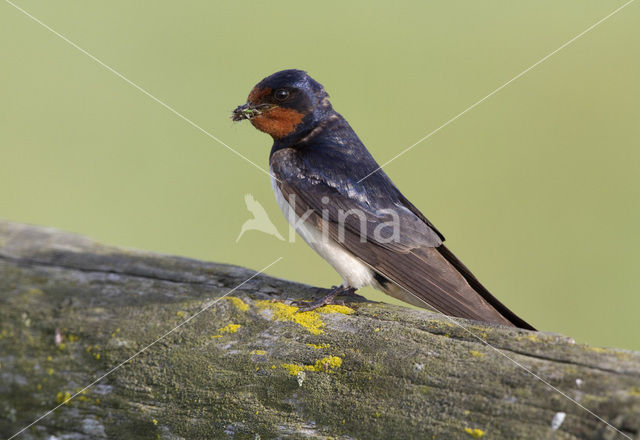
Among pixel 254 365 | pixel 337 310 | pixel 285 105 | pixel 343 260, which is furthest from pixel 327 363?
pixel 285 105

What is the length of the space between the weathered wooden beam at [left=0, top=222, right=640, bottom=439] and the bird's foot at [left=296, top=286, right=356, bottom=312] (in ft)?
0.20

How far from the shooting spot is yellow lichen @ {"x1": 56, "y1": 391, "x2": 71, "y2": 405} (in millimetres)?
1528

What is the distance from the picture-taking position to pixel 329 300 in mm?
1962

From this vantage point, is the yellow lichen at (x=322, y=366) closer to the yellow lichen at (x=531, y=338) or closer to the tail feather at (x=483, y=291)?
the yellow lichen at (x=531, y=338)

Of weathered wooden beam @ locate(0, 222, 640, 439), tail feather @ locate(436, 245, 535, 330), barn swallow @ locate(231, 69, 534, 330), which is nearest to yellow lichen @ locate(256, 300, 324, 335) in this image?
weathered wooden beam @ locate(0, 222, 640, 439)

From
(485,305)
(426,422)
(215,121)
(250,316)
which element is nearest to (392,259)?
(485,305)

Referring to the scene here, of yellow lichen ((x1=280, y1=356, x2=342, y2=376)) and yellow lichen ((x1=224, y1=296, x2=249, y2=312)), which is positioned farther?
yellow lichen ((x1=224, y1=296, x2=249, y2=312))

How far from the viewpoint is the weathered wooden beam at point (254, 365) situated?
118 centimetres

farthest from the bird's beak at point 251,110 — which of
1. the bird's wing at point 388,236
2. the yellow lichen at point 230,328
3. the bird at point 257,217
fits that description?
the bird at point 257,217

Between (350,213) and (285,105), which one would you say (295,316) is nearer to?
(350,213)

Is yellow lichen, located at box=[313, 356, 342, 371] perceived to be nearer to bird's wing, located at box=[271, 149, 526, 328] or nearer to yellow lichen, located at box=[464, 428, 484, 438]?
yellow lichen, located at box=[464, 428, 484, 438]

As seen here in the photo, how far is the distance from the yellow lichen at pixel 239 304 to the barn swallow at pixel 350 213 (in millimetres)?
447

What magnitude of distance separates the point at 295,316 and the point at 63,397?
588 millimetres

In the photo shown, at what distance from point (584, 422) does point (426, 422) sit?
0.29 m
